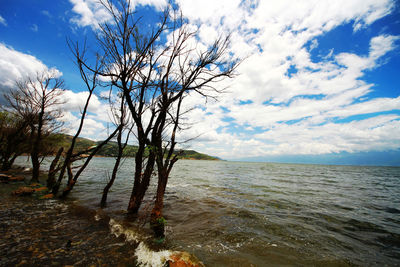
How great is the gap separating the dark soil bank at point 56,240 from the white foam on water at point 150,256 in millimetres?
212

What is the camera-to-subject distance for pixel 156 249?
552 cm

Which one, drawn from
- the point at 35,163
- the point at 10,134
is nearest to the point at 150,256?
the point at 35,163

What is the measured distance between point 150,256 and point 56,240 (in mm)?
3630

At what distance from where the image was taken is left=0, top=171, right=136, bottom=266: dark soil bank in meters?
4.66

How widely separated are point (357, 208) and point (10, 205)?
23.2 metres

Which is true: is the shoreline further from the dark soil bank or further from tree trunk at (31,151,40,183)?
tree trunk at (31,151,40,183)

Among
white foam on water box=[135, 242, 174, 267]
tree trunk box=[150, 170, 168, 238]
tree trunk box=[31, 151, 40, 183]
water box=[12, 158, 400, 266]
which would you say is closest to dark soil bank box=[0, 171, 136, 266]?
white foam on water box=[135, 242, 174, 267]

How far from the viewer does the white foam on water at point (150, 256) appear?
15.6 feet

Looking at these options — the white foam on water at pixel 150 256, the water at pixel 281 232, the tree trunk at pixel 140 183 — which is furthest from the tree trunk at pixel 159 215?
the tree trunk at pixel 140 183

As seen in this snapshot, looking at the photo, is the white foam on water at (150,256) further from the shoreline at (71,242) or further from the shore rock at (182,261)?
the shore rock at (182,261)

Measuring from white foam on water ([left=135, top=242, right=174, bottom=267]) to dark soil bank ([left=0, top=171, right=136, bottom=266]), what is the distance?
21 centimetres

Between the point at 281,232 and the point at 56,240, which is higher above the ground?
the point at 56,240

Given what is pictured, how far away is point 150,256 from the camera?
5098 mm

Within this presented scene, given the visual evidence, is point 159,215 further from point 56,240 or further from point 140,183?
point 56,240
